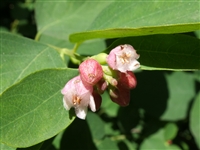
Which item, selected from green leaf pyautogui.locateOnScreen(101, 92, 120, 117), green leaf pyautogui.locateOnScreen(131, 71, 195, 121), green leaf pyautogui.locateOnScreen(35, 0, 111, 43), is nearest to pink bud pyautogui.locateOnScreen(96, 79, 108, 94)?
green leaf pyautogui.locateOnScreen(35, 0, 111, 43)

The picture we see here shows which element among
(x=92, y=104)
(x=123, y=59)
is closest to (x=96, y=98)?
(x=92, y=104)

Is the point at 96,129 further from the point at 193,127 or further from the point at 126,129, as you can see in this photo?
the point at 193,127

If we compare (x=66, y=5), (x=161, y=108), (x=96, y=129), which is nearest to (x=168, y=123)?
(x=161, y=108)

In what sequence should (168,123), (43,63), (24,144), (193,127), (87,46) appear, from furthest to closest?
(168,123) < (193,127) < (87,46) < (43,63) < (24,144)

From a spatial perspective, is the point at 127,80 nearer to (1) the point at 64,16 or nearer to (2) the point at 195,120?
(1) the point at 64,16

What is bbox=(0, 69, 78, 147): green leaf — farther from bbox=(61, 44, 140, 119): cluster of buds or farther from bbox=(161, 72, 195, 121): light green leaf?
bbox=(161, 72, 195, 121): light green leaf

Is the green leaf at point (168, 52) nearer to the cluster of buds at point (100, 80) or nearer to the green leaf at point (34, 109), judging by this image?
the cluster of buds at point (100, 80)
